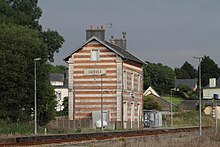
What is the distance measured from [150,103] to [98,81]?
1325 inches

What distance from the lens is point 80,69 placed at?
64688 mm

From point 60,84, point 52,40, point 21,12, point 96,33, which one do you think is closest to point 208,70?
point 60,84

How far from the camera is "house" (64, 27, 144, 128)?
63.2 m

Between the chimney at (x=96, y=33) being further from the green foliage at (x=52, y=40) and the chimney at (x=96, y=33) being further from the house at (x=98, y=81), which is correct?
the green foliage at (x=52, y=40)

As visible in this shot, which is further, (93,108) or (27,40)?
(93,108)

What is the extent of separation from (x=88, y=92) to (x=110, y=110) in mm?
3379

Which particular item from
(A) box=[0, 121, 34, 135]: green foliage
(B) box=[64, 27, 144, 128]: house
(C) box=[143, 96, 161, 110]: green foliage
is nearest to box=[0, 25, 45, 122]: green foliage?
(A) box=[0, 121, 34, 135]: green foliage

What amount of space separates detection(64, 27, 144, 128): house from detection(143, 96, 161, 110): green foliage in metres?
30.5

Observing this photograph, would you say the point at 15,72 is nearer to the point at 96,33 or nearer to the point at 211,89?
the point at 96,33

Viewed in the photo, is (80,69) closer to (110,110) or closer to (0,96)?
(110,110)

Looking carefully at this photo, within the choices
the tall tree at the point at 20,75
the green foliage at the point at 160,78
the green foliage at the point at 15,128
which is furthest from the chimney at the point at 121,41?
the green foliage at the point at 160,78

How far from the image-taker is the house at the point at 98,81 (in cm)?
6322

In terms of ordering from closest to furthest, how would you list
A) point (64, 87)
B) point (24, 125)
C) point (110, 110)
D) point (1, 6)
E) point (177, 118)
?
1. point (24, 125)
2. point (110, 110)
3. point (1, 6)
4. point (177, 118)
5. point (64, 87)

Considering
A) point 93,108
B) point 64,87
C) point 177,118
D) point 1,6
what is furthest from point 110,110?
point 64,87
